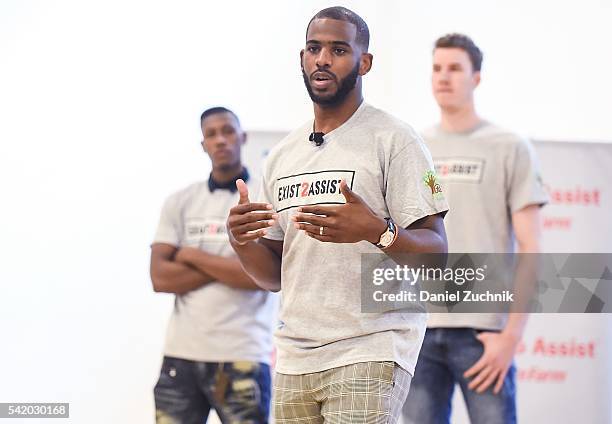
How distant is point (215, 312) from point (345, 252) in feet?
4.46

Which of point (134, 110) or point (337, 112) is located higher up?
point (134, 110)

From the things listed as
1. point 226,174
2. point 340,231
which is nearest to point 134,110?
point 226,174

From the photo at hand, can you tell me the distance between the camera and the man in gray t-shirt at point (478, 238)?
3605 millimetres

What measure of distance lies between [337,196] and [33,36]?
2488mm

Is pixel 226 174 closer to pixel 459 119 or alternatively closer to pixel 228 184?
pixel 228 184

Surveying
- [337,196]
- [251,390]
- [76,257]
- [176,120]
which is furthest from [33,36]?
[337,196]

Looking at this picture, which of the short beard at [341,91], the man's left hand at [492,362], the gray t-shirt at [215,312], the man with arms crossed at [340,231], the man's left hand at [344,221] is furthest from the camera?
the gray t-shirt at [215,312]

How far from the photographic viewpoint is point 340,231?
224 cm

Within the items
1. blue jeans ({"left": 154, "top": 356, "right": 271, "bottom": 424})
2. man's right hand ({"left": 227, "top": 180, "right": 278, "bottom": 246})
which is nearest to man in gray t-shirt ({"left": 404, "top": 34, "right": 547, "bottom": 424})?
blue jeans ({"left": 154, "top": 356, "right": 271, "bottom": 424})

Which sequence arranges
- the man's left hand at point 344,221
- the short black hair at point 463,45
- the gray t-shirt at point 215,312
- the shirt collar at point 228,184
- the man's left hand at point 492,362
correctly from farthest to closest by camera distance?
the short black hair at point 463,45, the shirt collar at point 228,184, the gray t-shirt at point 215,312, the man's left hand at point 492,362, the man's left hand at point 344,221

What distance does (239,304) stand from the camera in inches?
146

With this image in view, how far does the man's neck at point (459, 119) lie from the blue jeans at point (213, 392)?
1.25m

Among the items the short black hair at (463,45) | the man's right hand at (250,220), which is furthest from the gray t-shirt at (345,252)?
the short black hair at (463,45)

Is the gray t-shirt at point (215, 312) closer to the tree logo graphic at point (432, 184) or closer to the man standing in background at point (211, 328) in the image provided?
the man standing in background at point (211, 328)
